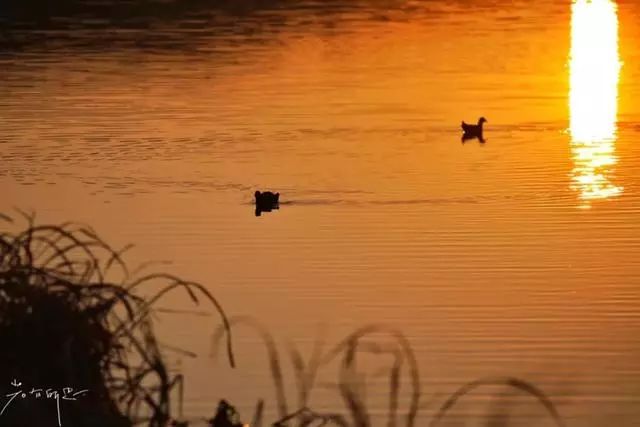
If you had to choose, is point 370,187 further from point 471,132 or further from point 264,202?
point 471,132

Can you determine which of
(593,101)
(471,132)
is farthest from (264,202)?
(593,101)

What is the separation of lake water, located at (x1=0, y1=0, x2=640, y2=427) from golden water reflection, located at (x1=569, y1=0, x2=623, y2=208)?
0.18ft

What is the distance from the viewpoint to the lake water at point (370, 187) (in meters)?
8.26

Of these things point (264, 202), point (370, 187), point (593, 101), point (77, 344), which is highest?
point (593, 101)

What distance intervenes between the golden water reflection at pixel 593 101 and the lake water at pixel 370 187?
55mm

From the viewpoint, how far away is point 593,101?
19469 millimetres

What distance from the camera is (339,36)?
29188mm

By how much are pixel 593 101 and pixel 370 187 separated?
20.1 ft

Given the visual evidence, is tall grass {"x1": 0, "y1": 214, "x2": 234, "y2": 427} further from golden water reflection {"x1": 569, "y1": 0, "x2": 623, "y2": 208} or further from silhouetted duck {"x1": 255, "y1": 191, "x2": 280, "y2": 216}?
golden water reflection {"x1": 569, "y1": 0, "x2": 623, "y2": 208}

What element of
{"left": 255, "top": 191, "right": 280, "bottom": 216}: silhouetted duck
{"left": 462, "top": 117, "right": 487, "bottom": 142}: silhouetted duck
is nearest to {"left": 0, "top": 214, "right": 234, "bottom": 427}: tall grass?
{"left": 255, "top": 191, "right": 280, "bottom": 216}: silhouetted duck

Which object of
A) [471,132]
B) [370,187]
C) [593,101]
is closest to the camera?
[370,187]

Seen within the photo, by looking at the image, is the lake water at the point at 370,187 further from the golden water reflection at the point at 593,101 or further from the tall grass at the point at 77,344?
the tall grass at the point at 77,344

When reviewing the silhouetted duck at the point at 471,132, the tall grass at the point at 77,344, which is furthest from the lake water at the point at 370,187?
the tall grass at the point at 77,344

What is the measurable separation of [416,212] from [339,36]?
55.0ft
